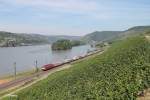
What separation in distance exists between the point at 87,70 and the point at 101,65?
1877 mm

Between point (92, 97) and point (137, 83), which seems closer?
point (92, 97)

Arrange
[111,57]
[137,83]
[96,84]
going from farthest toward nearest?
1. [111,57]
2. [96,84]
3. [137,83]

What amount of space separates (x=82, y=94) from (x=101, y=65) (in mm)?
9960

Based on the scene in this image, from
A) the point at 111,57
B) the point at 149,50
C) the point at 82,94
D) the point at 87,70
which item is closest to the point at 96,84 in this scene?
the point at 82,94

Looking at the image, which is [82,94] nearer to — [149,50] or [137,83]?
[137,83]

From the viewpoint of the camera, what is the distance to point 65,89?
103 feet

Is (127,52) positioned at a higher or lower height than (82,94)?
higher

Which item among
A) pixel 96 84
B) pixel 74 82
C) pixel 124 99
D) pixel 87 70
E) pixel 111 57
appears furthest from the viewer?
pixel 111 57

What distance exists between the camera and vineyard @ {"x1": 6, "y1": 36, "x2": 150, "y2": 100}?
26516 millimetres

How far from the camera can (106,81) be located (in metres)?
30.3

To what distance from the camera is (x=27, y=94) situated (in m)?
34.0

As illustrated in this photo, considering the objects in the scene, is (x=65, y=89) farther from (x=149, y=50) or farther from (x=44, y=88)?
(x=149, y=50)

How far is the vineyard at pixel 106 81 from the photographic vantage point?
87.0 feet

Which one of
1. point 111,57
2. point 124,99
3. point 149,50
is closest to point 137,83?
point 124,99
